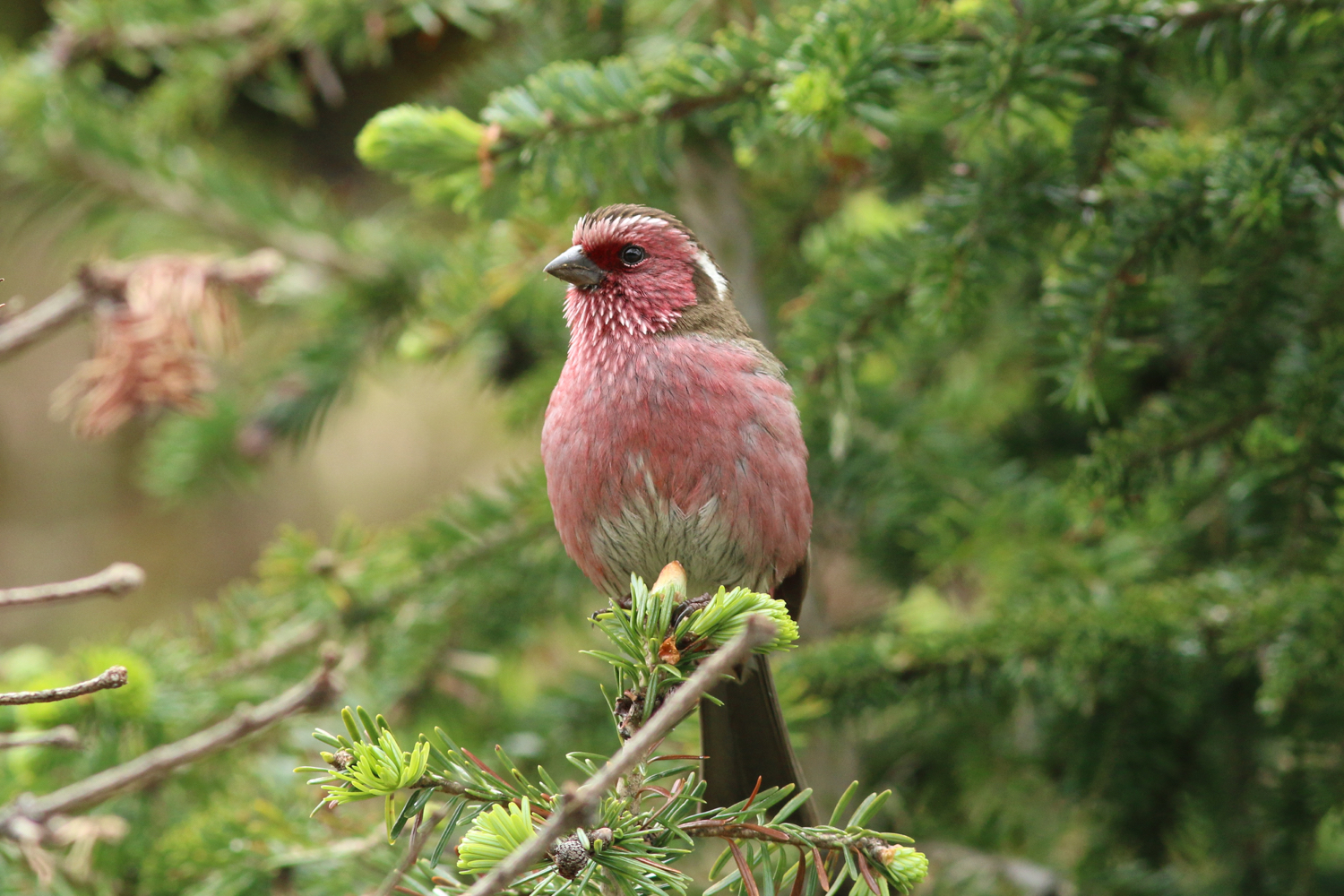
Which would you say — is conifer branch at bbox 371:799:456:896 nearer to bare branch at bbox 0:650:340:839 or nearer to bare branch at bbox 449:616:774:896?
bare branch at bbox 449:616:774:896

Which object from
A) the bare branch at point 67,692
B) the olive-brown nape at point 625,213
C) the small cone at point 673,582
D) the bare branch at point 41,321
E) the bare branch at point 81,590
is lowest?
the small cone at point 673,582

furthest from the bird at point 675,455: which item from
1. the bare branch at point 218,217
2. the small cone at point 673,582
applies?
the bare branch at point 218,217

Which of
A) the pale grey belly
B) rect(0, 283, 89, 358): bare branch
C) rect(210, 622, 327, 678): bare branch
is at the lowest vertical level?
rect(210, 622, 327, 678): bare branch

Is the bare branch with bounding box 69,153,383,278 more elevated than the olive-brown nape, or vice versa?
the olive-brown nape

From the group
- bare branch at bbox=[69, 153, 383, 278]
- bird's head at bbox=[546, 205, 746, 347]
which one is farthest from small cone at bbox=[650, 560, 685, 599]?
bare branch at bbox=[69, 153, 383, 278]

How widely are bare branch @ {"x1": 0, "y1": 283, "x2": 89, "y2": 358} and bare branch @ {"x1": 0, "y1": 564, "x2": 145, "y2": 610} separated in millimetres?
454

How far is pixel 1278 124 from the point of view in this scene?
1.73 m

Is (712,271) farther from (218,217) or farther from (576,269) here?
(218,217)

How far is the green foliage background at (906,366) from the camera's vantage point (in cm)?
186

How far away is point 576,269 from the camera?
7.10ft

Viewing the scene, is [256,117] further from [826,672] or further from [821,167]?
[826,672]

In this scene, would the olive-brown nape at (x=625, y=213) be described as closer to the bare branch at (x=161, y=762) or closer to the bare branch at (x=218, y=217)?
the bare branch at (x=161, y=762)

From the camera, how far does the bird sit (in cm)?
199

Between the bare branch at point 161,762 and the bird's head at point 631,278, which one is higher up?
the bird's head at point 631,278
